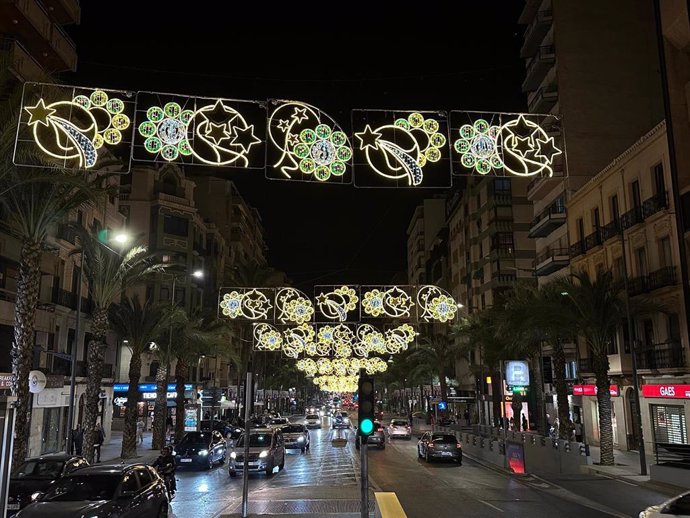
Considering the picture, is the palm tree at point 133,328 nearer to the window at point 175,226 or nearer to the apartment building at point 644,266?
the apartment building at point 644,266

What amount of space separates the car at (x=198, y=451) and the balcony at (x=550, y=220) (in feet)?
102

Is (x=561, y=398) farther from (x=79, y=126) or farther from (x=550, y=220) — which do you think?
(x=79, y=126)

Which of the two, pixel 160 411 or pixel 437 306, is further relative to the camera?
pixel 160 411

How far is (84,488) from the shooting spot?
42.1 feet

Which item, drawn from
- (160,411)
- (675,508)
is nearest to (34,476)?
(675,508)

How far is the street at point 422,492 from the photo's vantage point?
17609 millimetres

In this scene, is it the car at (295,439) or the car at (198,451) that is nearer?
the car at (198,451)

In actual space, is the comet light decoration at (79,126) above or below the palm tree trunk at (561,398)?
above

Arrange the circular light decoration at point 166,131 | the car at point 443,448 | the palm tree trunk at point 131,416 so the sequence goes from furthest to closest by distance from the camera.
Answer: the palm tree trunk at point 131,416, the car at point 443,448, the circular light decoration at point 166,131

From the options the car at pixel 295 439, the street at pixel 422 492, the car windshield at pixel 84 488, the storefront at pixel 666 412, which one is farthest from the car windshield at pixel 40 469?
the storefront at pixel 666 412

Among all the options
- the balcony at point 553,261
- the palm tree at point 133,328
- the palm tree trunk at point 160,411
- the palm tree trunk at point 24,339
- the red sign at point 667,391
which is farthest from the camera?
the balcony at point 553,261

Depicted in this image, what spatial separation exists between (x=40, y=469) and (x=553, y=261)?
38083mm

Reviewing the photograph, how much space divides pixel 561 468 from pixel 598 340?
6.55 m

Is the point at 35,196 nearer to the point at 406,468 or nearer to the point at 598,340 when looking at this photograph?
the point at 406,468
